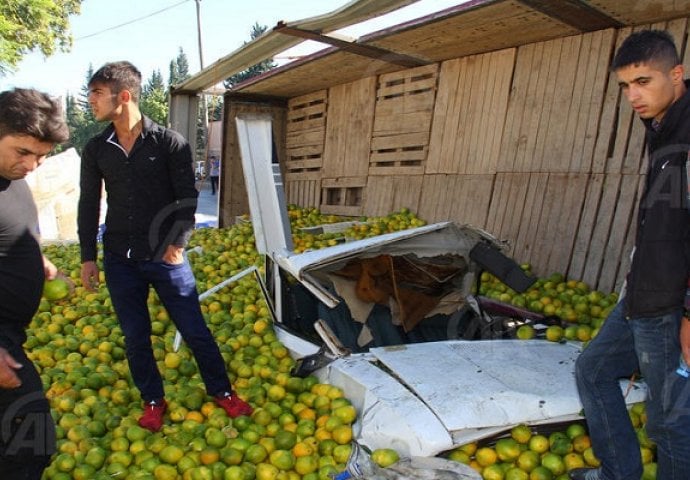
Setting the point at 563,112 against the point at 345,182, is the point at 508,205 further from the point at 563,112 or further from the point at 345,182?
the point at 345,182

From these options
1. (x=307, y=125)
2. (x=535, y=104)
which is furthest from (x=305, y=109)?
(x=535, y=104)

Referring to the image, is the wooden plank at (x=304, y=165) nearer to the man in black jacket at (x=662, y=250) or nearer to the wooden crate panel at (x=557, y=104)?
the wooden crate panel at (x=557, y=104)

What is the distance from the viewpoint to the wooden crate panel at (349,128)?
9.35m

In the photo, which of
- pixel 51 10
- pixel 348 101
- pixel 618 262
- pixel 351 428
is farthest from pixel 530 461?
pixel 51 10

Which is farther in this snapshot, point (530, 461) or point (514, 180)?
point (514, 180)

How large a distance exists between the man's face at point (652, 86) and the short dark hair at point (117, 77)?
2679 millimetres

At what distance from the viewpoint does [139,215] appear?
3.44 m

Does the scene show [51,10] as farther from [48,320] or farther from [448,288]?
[448,288]

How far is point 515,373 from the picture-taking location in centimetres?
328

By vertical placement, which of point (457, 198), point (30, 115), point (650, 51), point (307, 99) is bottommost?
point (457, 198)

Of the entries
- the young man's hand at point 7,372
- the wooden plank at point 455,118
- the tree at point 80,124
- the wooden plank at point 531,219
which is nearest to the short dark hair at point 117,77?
the young man's hand at point 7,372

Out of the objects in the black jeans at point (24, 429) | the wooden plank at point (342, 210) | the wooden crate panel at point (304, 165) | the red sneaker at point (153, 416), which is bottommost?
the red sneaker at point (153, 416)

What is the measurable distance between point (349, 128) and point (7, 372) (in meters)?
8.26

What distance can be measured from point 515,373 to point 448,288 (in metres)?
1.38
